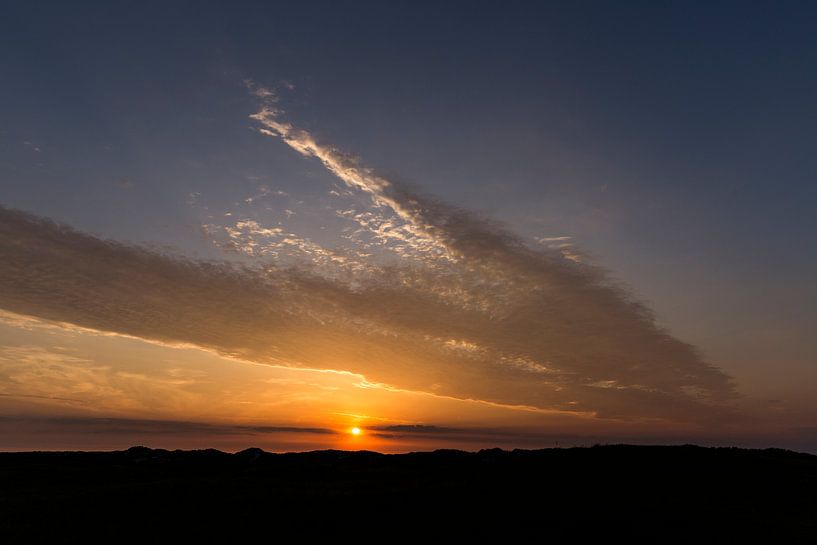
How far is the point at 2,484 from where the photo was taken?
49.1 metres

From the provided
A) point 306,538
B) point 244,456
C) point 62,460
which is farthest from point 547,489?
point 62,460

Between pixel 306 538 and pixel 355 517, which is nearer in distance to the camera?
pixel 306 538

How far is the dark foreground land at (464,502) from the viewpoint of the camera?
31.8 m

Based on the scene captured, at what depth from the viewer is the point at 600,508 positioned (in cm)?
3497

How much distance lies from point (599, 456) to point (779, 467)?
15.3 meters

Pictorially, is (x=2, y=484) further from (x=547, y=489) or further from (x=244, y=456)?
(x=547, y=489)

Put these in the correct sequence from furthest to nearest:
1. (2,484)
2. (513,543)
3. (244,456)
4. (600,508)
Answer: (244,456)
(2,484)
(600,508)
(513,543)

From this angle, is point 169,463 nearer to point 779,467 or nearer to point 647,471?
point 647,471

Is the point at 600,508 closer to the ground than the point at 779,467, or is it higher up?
closer to the ground

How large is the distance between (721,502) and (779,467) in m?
15.0

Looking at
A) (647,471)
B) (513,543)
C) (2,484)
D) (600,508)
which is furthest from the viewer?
(2,484)

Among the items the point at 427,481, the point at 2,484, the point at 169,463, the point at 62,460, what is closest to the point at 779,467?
the point at 427,481

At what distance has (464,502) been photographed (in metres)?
37.5

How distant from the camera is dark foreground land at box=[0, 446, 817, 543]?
3175 cm
